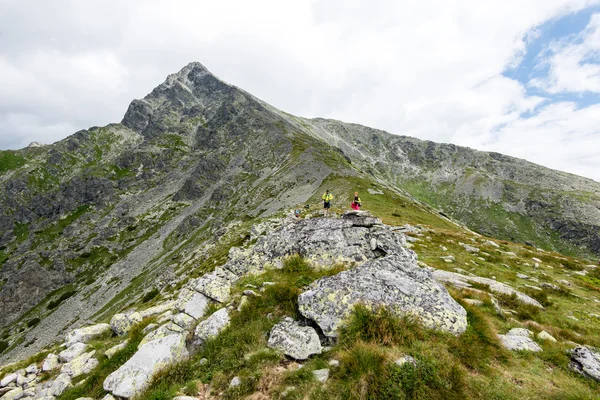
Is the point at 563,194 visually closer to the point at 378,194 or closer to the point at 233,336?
the point at 378,194

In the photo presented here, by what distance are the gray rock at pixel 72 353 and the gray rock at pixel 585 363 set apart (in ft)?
59.8

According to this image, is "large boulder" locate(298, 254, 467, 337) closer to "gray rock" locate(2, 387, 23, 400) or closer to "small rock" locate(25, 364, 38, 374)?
"gray rock" locate(2, 387, 23, 400)

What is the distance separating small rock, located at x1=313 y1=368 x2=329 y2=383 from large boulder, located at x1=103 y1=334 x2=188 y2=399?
187 inches

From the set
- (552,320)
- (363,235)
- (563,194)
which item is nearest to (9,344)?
(363,235)

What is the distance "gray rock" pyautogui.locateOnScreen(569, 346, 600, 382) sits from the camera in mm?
7066

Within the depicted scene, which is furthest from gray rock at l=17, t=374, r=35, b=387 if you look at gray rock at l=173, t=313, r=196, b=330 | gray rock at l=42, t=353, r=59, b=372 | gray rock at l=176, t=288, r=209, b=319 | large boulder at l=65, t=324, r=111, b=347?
gray rock at l=173, t=313, r=196, b=330

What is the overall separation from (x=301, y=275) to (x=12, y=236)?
744ft

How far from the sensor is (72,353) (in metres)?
11.5

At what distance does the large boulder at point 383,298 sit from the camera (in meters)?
8.70

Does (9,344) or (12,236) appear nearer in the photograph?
(9,344)

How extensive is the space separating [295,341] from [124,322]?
10.1m

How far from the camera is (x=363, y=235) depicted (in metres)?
→ 15.3

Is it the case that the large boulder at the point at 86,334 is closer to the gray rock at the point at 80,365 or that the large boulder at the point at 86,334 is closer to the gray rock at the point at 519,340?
the gray rock at the point at 80,365

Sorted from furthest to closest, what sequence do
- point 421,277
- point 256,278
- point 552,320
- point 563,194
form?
1. point 563,194
2. point 256,278
3. point 552,320
4. point 421,277
